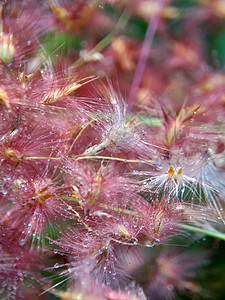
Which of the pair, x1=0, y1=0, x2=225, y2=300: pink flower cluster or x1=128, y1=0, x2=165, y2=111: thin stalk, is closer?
x1=0, y1=0, x2=225, y2=300: pink flower cluster

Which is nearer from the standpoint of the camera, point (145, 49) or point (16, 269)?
point (16, 269)

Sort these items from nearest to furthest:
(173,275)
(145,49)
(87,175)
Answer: (87,175), (173,275), (145,49)

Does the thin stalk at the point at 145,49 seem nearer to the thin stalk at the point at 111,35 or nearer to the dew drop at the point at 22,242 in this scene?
the thin stalk at the point at 111,35

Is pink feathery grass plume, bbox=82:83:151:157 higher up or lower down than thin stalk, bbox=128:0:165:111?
lower down

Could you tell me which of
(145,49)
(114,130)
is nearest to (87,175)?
(114,130)

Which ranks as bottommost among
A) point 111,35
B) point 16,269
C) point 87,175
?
point 16,269

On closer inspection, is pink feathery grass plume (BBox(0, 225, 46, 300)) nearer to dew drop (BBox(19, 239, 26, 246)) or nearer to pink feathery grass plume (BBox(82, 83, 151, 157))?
dew drop (BBox(19, 239, 26, 246))

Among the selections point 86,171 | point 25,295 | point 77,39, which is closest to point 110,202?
point 86,171

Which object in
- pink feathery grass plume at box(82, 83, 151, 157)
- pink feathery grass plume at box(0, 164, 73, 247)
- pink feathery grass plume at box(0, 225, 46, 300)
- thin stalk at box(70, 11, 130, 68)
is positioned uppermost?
thin stalk at box(70, 11, 130, 68)

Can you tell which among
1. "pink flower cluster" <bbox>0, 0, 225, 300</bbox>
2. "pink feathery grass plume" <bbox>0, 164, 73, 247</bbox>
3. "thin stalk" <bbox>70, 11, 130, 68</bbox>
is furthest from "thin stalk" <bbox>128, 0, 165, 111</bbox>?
"pink feathery grass plume" <bbox>0, 164, 73, 247</bbox>

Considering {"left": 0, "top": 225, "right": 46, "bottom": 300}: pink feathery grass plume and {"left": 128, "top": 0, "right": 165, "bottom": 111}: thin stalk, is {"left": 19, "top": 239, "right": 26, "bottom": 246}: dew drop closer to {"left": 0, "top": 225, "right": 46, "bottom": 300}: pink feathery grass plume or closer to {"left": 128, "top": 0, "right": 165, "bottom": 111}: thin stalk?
{"left": 0, "top": 225, "right": 46, "bottom": 300}: pink feathery grass plume

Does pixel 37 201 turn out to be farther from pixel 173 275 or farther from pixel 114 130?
pixel 173 275

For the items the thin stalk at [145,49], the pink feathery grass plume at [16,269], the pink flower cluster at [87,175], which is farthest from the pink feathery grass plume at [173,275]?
the thin stalk at [145,49]
